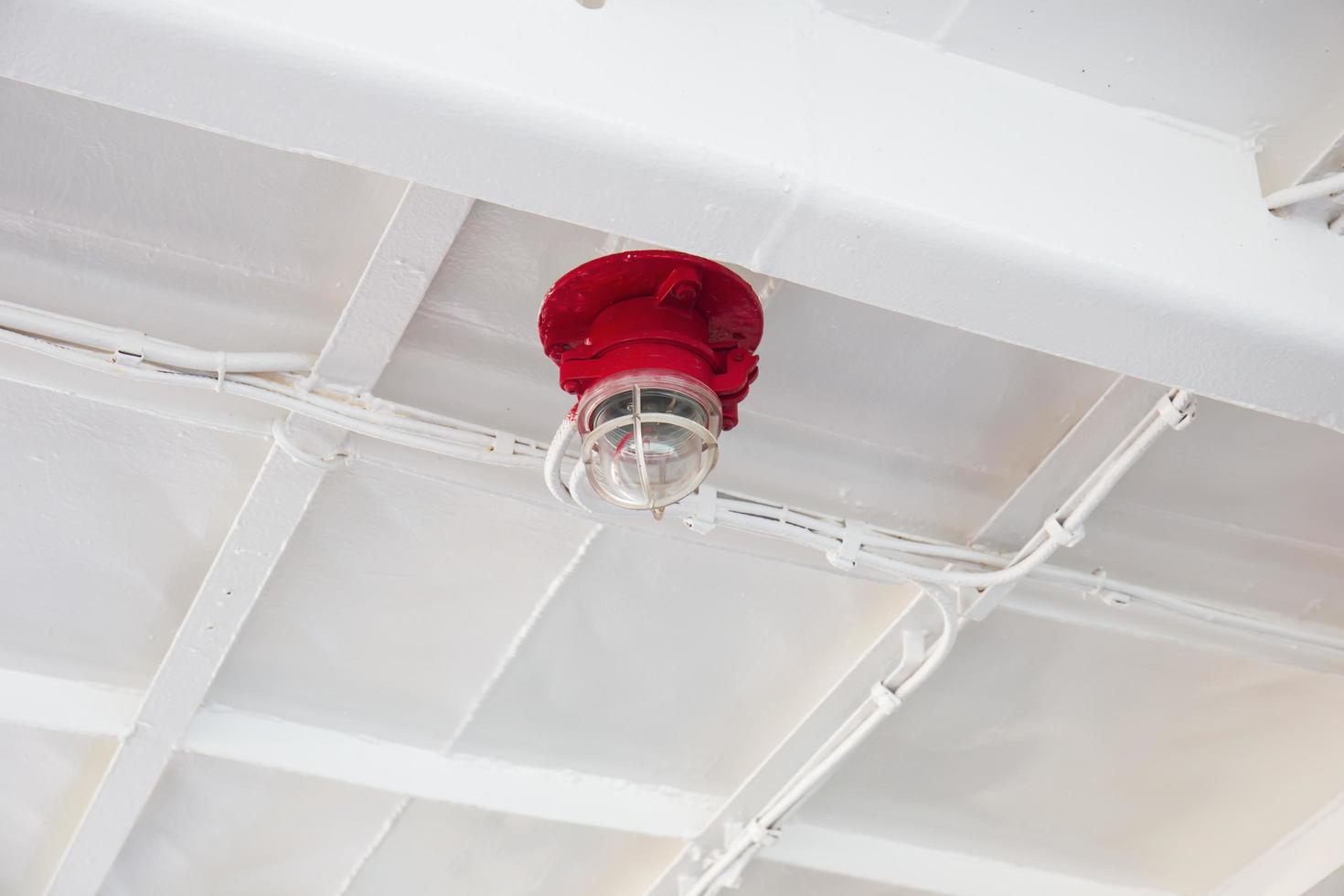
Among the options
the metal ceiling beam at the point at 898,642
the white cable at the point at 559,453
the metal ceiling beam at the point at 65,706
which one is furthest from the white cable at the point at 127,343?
the metal ceiling beam at the point at 898,642

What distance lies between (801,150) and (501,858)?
1.50m

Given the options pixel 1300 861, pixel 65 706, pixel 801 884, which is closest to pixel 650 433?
pixel 65 706

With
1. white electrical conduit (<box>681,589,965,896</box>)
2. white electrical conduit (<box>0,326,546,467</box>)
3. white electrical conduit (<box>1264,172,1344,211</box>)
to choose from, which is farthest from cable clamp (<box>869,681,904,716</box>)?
white electrical conduit (<box>1264,172,1344,211</box>)

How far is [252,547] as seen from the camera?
1569 mm

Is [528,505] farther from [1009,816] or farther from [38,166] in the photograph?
[1009,816]

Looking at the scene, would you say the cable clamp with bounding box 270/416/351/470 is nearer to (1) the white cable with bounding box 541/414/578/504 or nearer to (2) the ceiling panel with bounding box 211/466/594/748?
(2) the ceiling panel with bounding box 211/466/594/748

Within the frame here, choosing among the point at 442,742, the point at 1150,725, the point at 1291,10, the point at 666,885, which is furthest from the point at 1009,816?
the point at 1291,10

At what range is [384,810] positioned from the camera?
77.3 inches

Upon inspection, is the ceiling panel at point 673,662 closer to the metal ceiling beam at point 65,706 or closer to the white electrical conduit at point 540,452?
the white electrical conduit at point 540,452

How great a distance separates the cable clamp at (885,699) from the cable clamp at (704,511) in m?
0.47

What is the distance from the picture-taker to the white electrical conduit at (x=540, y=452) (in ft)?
4.36

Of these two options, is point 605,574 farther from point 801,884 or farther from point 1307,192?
point 1307,192

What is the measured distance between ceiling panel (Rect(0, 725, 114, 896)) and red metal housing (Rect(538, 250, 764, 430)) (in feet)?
3.85

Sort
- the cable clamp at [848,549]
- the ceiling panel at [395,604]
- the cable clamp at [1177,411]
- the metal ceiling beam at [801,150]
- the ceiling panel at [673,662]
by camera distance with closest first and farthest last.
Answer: the metal ceiling beam at [801,150], the cable clamp at [1177,411], the cable clamp at [848,549], the ceiling panel at [395,604], the ceiling panel at [673,662]
